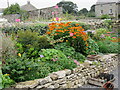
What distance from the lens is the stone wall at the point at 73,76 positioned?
397cm

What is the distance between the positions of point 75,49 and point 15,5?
2429 cm

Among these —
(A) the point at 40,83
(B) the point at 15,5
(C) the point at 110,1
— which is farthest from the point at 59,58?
(C) the point at 110,1

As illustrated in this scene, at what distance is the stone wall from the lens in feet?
13.0

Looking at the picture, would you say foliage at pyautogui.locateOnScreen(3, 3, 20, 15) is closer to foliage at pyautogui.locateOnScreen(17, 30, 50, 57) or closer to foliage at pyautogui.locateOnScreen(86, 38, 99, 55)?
foliage at pyautogui.locateOnScreen(86, 38, 99, 55)

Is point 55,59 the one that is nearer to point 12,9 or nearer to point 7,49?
point 7,49

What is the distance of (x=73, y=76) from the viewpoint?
4.98 m

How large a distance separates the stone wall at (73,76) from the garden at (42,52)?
0.17m

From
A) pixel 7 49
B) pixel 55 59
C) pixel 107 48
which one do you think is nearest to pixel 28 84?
pixel 55 59

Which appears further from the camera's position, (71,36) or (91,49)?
(91,49)

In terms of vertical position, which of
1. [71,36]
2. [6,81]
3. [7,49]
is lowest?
[6,81]

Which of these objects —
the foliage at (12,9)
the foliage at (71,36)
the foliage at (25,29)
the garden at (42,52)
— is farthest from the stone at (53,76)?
the foliage at (12,9)

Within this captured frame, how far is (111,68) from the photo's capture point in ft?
22.7

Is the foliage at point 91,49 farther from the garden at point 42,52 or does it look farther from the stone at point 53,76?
the stone at point 53,76

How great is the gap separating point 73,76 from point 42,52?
1.13 metres
